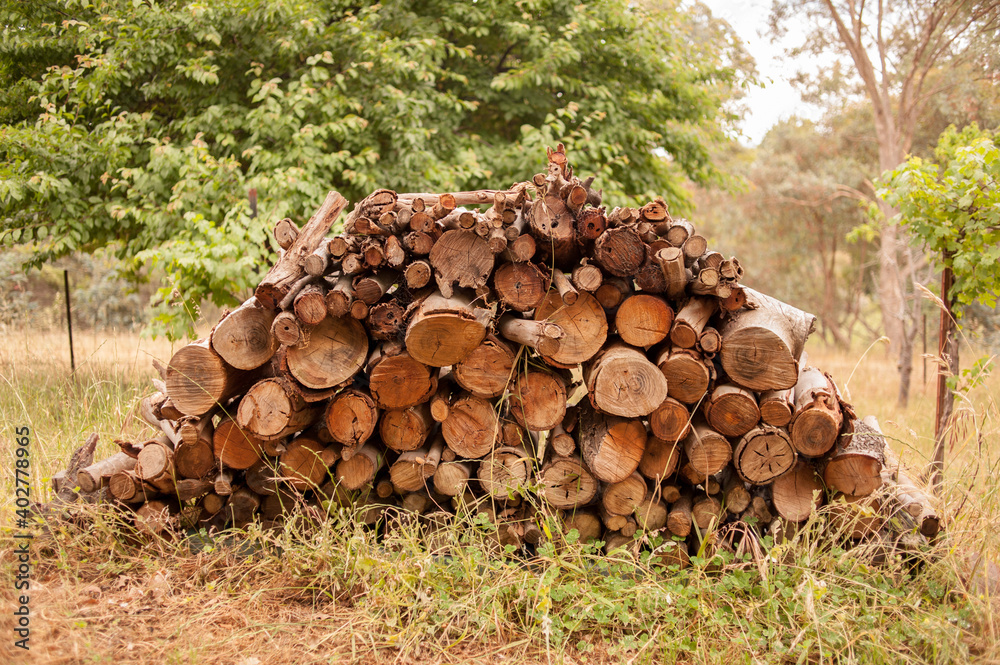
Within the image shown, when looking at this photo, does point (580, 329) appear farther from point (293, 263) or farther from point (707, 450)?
point (293, 263)

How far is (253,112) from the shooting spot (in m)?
6.20

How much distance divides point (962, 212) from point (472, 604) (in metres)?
4.09

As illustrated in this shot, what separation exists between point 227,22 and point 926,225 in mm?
6942

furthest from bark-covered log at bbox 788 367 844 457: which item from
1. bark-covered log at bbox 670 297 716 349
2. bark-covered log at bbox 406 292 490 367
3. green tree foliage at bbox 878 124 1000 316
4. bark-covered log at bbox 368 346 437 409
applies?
green tree foliage at bbox 878 124 1000 316

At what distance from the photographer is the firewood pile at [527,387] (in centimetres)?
274

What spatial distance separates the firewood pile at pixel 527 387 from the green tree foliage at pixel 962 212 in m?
1.83

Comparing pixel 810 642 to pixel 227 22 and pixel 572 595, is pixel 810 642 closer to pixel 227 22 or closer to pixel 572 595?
pixel 572 595

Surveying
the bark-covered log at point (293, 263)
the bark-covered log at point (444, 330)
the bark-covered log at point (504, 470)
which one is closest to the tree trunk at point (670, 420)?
the bark-covered log at point (504, 470)

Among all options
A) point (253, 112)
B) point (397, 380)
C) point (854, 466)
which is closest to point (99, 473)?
point (397, 380)

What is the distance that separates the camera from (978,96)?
930 centimetres

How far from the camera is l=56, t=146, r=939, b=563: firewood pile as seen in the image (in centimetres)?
274

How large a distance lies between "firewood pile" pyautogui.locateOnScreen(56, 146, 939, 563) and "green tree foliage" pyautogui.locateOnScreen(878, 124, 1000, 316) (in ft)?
5.99

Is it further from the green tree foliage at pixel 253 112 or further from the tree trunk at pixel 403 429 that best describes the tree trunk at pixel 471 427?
the green tree foliage at pixel 253 112

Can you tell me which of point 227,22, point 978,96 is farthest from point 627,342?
point 978,96
